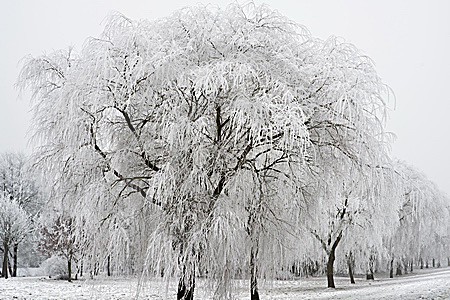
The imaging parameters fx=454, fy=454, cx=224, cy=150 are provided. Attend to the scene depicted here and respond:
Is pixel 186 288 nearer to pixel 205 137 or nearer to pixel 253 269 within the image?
pixel 253 269

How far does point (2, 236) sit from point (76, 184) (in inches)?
698

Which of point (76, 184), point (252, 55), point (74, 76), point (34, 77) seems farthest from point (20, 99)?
point (252, 55)

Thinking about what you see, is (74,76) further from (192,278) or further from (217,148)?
(192,278)

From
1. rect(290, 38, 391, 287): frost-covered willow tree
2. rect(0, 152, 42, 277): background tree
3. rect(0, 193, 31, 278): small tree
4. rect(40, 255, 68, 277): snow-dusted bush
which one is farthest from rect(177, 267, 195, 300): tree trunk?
rect(0, 152, 42, 277): background tree

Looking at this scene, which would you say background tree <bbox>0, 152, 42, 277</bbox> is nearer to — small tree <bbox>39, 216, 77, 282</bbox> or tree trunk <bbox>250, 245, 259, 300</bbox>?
small tree <bbox>39, 216, 77, 282</bbox>

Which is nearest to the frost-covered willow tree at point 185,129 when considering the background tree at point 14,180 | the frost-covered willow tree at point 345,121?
the frost-covered willow tree at point 345,121

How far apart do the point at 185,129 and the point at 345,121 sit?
3188mm

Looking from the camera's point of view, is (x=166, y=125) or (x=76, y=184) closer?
(x=166, y=125)

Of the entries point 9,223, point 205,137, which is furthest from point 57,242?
point 205,137

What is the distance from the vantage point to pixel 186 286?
8.28 metres

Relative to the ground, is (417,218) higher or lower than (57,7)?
lower

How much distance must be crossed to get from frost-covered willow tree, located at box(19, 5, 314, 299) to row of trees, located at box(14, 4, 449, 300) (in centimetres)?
3

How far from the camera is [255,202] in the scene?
9195mm

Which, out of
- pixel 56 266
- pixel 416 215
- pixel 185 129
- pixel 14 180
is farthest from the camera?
pixel 14 180
